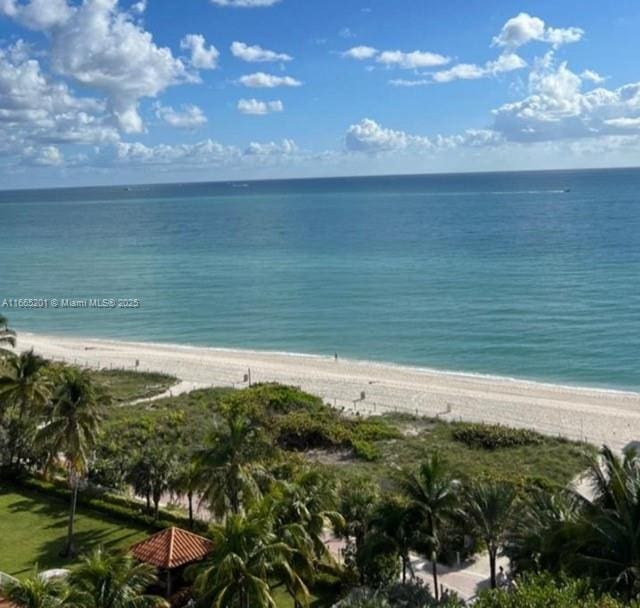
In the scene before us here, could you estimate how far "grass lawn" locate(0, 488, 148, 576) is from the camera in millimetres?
24734

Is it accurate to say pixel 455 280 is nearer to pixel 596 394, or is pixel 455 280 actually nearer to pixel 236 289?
pixel 236 289

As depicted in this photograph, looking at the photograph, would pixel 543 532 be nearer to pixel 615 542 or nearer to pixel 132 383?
pixel 615 542

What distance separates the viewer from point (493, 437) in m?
37.2

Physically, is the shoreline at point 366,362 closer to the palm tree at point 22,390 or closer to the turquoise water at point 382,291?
the turquoise water at point 382,291

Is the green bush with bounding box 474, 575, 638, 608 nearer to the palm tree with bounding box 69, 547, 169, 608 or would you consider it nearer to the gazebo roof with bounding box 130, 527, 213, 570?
the palm tree with bounding box 69, 547, 169, 608

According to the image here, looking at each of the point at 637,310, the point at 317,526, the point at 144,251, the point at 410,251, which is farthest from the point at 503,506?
the point at 144,251

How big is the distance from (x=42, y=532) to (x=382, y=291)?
193 feet

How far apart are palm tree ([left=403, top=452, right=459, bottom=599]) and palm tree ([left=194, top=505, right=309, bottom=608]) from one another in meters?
4.87

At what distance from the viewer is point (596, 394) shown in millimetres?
48312

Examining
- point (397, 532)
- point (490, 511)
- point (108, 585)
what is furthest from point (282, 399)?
point (108, 585)

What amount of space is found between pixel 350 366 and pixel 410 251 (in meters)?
58.9

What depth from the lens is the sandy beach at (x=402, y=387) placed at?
139ft

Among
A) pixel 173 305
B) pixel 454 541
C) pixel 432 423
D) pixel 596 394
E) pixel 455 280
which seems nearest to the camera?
pixel 454 541

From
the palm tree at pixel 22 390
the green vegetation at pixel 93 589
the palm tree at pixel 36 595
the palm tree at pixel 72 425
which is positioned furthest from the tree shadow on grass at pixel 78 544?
the palm tree at pixel 36 595
